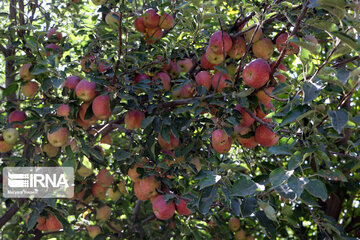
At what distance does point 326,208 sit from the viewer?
12.7ft

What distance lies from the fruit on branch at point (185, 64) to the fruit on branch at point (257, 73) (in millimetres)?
736

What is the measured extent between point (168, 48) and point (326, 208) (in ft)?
8.28

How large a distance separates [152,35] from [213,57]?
1.65 feet

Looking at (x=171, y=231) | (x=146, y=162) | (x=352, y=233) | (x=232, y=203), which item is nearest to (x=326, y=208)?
(x=352, y=233)

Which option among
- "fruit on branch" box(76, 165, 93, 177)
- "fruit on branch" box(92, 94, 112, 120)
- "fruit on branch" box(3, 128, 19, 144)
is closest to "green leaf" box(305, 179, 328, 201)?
"fruit on branch" box(92, 94, 112, 120)

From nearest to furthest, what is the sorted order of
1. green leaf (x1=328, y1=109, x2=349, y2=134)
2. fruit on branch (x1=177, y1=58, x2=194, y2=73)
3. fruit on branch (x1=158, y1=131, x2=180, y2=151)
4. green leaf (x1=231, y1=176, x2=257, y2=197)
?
green leaf (x1=328, y1=109, x2=349, y2=134) → green leaf (x1=231, y1=176, x2=257, y2=197) → fruit on branch (x1=158, y1=131, x2=180, y2=151) → fruit on branch (x1=177, y1=58, x2=194, y2=73)

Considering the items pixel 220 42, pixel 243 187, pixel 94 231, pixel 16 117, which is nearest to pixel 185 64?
pixel 220 42

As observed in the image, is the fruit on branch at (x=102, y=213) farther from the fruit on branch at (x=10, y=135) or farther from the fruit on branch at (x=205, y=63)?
the fruit on branch at (x=205, y=63)

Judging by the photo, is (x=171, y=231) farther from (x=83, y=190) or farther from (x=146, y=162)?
(x=146, y=162)

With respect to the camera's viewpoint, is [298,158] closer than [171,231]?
Yes

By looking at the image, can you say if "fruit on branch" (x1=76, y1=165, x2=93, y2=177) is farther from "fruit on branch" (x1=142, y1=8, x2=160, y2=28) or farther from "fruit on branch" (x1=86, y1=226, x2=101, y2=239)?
"fruit on branch" (x1=142, y1=8, x2=160, y2=28)

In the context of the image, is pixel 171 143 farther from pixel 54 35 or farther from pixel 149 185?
pixel 54 35

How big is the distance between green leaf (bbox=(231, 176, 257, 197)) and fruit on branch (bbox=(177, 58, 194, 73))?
4.00 feet

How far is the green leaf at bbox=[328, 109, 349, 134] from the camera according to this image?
128 cm
